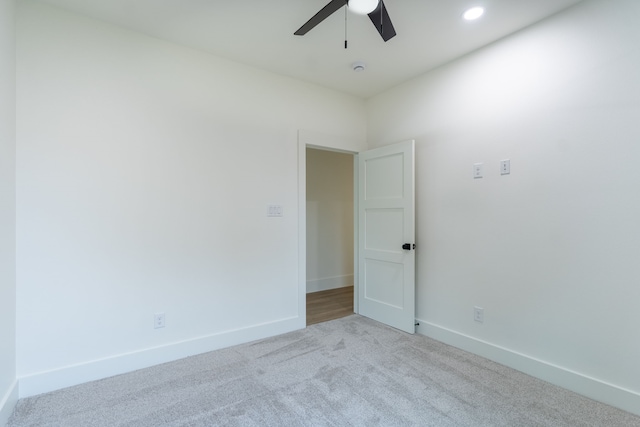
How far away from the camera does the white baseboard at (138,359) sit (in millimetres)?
2002

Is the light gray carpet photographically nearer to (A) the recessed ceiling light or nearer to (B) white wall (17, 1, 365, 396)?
(B) white wall (17, 1, 365, 396)

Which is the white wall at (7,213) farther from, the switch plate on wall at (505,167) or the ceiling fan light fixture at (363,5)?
the switch plate on wall at (505,167)

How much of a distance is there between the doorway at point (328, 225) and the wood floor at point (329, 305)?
0.02m

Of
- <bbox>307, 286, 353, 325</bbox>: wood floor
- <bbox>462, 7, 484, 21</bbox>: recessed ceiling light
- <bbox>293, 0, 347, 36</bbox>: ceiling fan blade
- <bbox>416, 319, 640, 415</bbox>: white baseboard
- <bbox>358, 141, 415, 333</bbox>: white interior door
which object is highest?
<bbox>462, 7, 484, 21</bbox>: recessed ceiling light

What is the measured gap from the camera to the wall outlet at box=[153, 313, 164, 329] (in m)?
2.40

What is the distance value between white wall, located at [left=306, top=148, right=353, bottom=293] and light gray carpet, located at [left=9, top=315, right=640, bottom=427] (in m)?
2.28

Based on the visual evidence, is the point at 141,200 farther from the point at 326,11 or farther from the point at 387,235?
the point at 387,235

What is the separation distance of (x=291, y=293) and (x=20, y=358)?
2047 mm

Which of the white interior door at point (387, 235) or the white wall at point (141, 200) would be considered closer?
the white wall at point (141, 200)

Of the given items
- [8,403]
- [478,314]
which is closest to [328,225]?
[478,314]

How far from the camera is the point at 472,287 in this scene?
263cm

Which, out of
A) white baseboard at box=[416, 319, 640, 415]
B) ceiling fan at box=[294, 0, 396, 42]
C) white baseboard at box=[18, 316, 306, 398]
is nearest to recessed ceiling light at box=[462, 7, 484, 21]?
ceiling fan at box=[294, 0, 396, 42]

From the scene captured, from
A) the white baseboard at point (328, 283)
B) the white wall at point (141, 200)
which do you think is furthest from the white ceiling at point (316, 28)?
the white baseboard at point (328, 283)

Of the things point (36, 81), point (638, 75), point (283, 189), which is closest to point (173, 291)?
point (283, 189)
